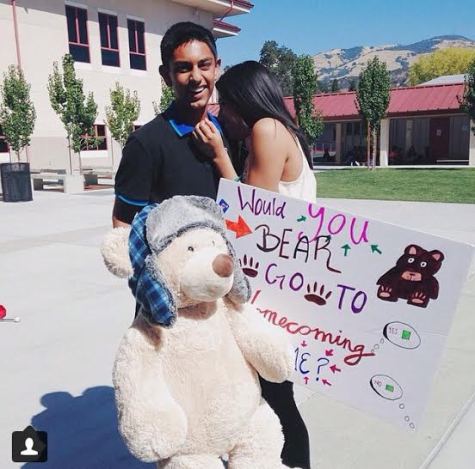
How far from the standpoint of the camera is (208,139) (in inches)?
74.6

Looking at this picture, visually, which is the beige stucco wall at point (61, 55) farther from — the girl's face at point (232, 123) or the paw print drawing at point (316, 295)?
the paw print drawing at point (316, 295)

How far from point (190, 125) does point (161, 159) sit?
0.19m

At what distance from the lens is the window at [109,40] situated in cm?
2200

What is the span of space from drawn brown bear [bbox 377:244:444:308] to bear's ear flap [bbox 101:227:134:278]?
84cm

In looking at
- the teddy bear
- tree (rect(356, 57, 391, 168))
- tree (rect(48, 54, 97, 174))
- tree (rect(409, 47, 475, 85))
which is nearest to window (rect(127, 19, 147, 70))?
tree (rect(48, 54, 97, 174))

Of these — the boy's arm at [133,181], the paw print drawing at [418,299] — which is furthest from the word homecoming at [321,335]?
the boy's arm at [133,181]

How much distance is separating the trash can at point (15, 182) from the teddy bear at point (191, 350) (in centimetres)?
1313

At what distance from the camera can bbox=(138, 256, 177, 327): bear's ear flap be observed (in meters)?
1.60

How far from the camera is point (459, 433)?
276 centimetres

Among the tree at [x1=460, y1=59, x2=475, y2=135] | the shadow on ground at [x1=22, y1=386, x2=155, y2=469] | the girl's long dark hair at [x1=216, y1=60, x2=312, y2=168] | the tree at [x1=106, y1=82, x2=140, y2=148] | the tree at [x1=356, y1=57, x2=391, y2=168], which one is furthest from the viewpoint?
the tree at [x1=356, y1=57, x2=391, y2=168]

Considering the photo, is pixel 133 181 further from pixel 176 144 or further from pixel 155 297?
pixel 155 297

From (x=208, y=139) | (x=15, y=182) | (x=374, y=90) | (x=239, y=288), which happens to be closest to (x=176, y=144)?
(x=208, y=139)

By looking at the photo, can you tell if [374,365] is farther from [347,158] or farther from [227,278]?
[347,158]

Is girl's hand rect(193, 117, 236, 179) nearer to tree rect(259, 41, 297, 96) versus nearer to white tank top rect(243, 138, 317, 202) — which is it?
white tank top rect(243, 138, 317, 202)
